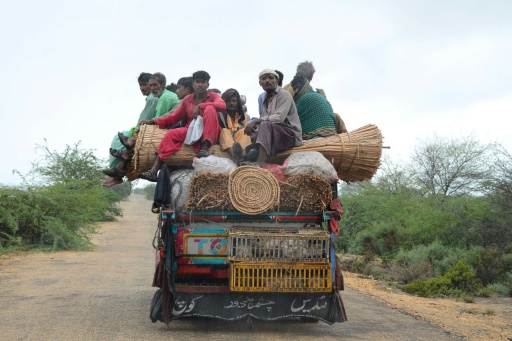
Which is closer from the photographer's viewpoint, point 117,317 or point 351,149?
point 351,149

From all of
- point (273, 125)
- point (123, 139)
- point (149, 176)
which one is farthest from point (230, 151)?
point (123, 139)

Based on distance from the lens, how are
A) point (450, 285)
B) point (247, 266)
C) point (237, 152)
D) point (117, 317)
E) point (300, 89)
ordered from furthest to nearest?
1. point (450, 285)
2. point (300, 89)
3. point (117, 317)
4. point (237, 152)
5. point (247, 266)

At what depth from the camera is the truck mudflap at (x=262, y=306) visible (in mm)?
6965

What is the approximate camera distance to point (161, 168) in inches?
294

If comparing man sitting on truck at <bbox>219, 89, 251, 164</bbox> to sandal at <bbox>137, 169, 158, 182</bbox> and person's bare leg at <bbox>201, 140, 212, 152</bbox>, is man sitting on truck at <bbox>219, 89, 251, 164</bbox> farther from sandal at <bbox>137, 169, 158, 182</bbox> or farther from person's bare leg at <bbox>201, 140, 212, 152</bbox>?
sandal at <bbox>137, 169, 158, 182</bbox>

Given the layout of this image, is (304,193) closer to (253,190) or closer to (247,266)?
(253,190)

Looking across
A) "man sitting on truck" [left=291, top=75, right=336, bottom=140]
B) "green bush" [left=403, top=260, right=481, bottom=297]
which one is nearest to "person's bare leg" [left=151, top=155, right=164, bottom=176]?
"man sitting on truck" [left=291, top=75, right=336, bottom=140]

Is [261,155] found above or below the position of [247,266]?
above

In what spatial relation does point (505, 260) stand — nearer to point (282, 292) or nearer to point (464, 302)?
point (464, 302)

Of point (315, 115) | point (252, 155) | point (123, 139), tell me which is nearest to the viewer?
point (252, 155)

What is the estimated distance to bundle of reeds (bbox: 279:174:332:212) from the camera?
7.01 meters

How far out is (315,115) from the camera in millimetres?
8344

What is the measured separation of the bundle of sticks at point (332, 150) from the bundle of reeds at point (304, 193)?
24.7 inches

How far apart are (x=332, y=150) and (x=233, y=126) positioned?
1491mm
